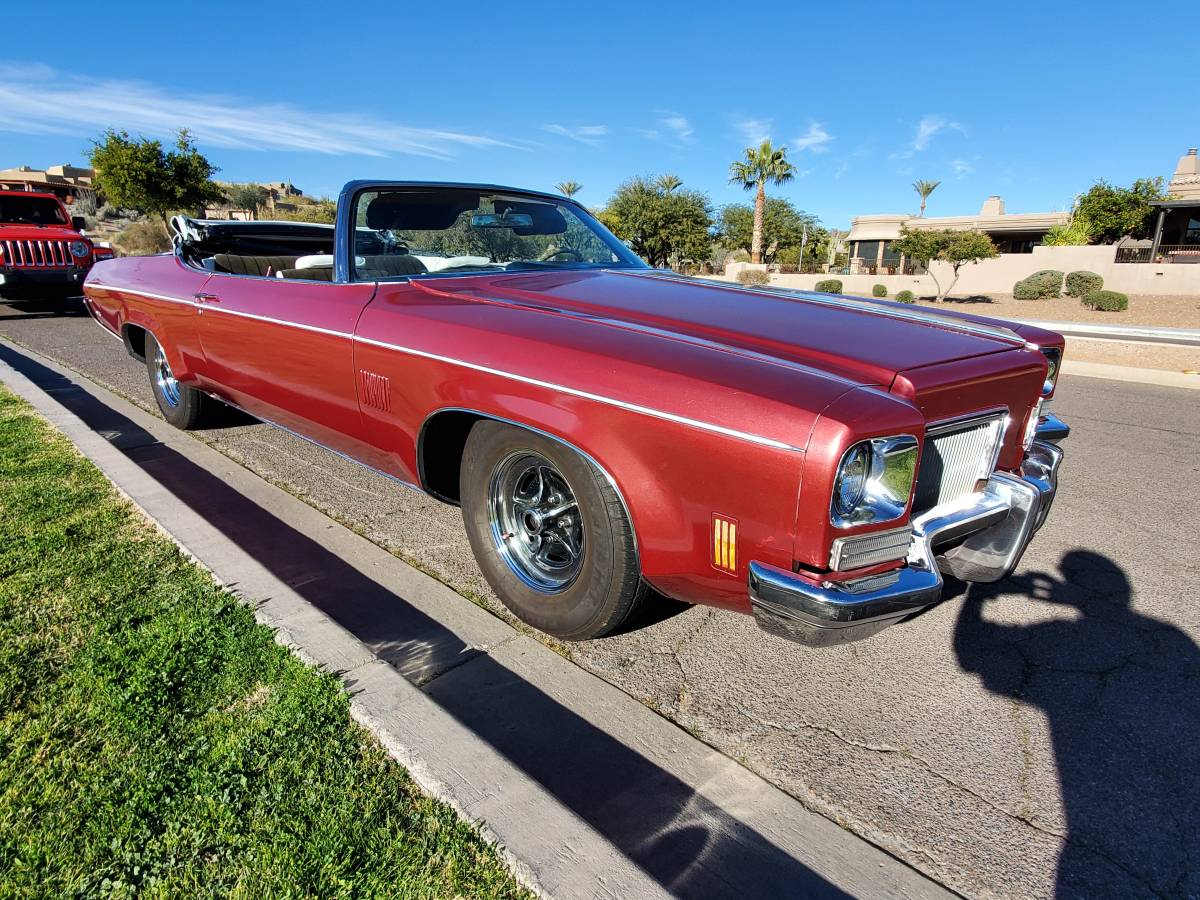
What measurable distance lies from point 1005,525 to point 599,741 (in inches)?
56.6

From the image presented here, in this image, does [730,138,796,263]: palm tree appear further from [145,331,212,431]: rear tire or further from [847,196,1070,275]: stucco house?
[145,331,212,431]: rear tire

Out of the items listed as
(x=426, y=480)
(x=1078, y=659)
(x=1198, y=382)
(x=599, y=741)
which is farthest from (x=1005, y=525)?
(x=1198, y=382)

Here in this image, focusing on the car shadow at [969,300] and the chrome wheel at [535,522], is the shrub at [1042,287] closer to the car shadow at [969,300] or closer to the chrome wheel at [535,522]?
the car shadow at [969,300]

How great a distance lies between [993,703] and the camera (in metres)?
2.25

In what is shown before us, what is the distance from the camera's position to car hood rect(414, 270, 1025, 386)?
2125 mm

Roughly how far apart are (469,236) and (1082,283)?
91.9 feet

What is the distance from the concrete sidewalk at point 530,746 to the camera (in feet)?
5.28

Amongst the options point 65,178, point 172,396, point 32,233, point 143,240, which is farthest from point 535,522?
point 65,178

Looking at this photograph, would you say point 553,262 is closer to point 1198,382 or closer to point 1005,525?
point 1005,525

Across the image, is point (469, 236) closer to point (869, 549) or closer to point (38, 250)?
point (869, 549)

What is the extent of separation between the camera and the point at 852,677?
240 centimetres

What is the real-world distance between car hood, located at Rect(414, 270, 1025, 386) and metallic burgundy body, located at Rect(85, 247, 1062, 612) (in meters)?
0.01

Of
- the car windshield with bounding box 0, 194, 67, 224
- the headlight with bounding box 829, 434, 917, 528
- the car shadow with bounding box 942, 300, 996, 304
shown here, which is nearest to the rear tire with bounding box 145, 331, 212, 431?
the headlight with bounding box 829, 434, 917, 528

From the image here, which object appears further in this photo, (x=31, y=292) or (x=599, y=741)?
(x=31, y=292)
